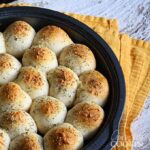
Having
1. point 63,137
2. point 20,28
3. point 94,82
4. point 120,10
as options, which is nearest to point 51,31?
point 20,28

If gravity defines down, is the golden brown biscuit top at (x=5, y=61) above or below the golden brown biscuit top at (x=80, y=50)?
below

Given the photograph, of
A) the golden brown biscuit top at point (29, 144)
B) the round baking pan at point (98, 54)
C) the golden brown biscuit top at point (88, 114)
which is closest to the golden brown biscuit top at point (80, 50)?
the round baking pan at point (98, 54)

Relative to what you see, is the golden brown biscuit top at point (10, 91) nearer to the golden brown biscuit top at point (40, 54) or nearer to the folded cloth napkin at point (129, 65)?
the golden brown biscuit top at point (40, 54)

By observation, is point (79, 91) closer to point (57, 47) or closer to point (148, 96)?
point (57, 47)

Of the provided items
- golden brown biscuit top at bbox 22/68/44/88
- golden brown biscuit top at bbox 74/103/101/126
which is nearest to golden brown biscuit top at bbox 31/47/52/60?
golden brown biscuit top at bbox 22/68/44/88

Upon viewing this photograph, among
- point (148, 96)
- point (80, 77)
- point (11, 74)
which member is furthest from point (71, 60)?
point (148, 96)

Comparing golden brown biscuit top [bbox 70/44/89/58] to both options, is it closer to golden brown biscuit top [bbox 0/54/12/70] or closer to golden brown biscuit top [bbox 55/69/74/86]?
golden brown biscuit top [bbox 55/69/74/86]

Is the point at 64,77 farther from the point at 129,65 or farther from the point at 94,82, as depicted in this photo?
the point at 129,65
